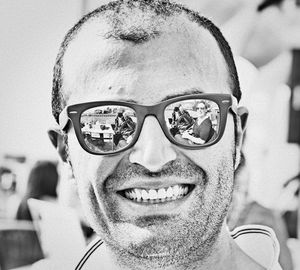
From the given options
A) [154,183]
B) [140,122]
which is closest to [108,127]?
[140,122]

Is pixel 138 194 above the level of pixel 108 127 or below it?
below

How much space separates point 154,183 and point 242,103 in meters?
0.41

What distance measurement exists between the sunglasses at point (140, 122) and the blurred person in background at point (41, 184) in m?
0.24

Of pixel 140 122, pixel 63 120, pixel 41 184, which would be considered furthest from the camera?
pixel 41 184

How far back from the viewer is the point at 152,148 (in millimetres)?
1489

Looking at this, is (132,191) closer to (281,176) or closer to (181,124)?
(181,124)

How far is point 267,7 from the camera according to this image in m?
1.62

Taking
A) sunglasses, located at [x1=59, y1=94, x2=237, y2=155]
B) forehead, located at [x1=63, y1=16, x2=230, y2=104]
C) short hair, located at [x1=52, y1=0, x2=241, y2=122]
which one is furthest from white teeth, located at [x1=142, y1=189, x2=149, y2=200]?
short hair, located at [x1=52, y1=0, x2=241, y2=122]

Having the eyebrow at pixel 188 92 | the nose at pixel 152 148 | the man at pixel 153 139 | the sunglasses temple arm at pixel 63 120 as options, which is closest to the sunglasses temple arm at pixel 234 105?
the man at pixel 153 139

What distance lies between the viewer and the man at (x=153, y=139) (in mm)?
1504

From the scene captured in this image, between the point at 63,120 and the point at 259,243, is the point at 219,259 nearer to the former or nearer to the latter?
the point at 259,243

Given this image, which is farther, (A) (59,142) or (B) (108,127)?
(A) (59,142)

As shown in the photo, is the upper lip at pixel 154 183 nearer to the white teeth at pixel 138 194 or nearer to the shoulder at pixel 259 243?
the white teeth at pixel 138 194

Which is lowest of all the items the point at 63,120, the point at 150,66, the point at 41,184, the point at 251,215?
the point at 251,215
